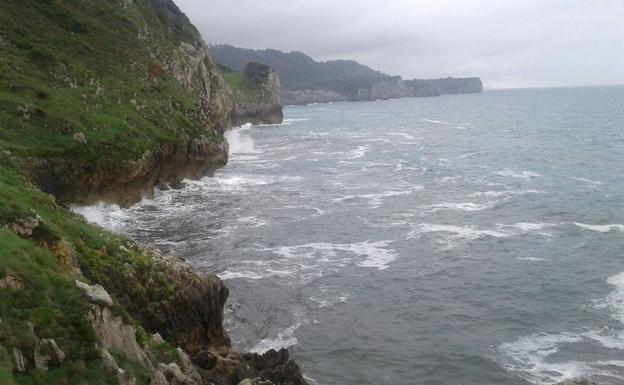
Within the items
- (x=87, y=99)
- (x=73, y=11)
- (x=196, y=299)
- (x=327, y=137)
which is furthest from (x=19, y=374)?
(x=327, y=137)

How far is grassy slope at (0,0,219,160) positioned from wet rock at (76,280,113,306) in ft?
69.5

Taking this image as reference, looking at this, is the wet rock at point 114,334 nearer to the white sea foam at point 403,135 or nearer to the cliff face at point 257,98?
the white sea foam at point 403,135

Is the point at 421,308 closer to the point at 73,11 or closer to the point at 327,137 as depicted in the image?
the point at 73,11

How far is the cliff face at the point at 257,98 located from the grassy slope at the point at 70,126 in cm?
5736

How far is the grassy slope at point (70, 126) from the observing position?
13.7m

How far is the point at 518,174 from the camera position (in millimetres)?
65438

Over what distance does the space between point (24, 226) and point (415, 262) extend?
23.8 meters

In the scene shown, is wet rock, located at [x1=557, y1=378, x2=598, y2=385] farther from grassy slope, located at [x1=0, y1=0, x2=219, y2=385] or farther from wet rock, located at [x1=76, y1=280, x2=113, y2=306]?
wet rock, located at [x1=76, y1=280, x2=113, y2=306]

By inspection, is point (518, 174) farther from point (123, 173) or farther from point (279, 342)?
point (279, 342)

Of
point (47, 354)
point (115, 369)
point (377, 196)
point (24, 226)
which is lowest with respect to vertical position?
point (377, 196)

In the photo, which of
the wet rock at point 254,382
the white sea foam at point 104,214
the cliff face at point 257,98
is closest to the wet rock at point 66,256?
the wet rock at point 254,382

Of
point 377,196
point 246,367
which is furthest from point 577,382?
point 377,196

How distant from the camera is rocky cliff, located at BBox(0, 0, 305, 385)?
45.9 ft

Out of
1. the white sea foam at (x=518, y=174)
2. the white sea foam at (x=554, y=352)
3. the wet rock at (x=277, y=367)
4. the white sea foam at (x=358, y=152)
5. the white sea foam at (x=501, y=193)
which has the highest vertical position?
the white sea foam at (x=358, y=152)
